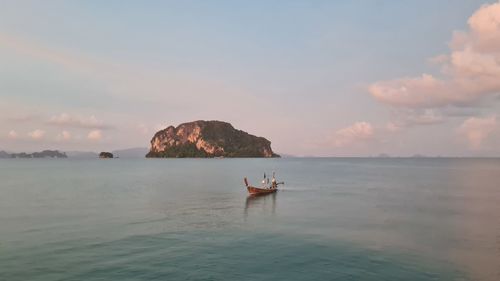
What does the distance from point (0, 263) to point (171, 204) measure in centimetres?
3390

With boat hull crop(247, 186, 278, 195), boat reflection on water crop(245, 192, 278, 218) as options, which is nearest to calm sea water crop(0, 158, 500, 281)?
boat reflection on water crop(245, 192, 278, 218)

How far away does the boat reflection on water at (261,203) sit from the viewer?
5737 cm

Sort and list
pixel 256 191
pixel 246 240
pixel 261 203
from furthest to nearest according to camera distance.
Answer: pixel 256 191, pixel 261 203, pixel 246 240

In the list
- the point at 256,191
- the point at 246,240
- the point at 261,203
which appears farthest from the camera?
the point at 256,191

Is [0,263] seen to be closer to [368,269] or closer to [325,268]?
[325,268]

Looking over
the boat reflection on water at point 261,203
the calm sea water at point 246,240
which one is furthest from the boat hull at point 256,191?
the calm sea water at point 246,240

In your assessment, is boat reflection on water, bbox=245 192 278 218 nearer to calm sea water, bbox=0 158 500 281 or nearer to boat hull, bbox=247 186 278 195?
calm sea water, bbox=0 158 500 281

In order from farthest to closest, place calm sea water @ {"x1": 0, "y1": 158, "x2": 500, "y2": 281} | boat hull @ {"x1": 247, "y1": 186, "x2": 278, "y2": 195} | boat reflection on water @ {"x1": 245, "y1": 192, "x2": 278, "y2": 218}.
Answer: boat hull @ {"x1": 247, "y1": 186, "x2": 278, "y2": 195} → boat reflection on water @ {"x1": 245, "y1": 192, "x2": 278, "y2": 218} → calm sea water @ {"x1": 0, "y1": 158, "x2": 500, "y2": 281}

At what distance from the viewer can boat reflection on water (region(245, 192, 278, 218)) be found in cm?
5737

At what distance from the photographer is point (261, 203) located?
64875mm

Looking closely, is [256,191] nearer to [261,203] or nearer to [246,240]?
[261,203]

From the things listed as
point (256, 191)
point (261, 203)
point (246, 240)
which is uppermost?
point (256, 191)

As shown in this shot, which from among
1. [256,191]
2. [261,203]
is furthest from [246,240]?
[256,191]

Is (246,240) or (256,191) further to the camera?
(256,191)
